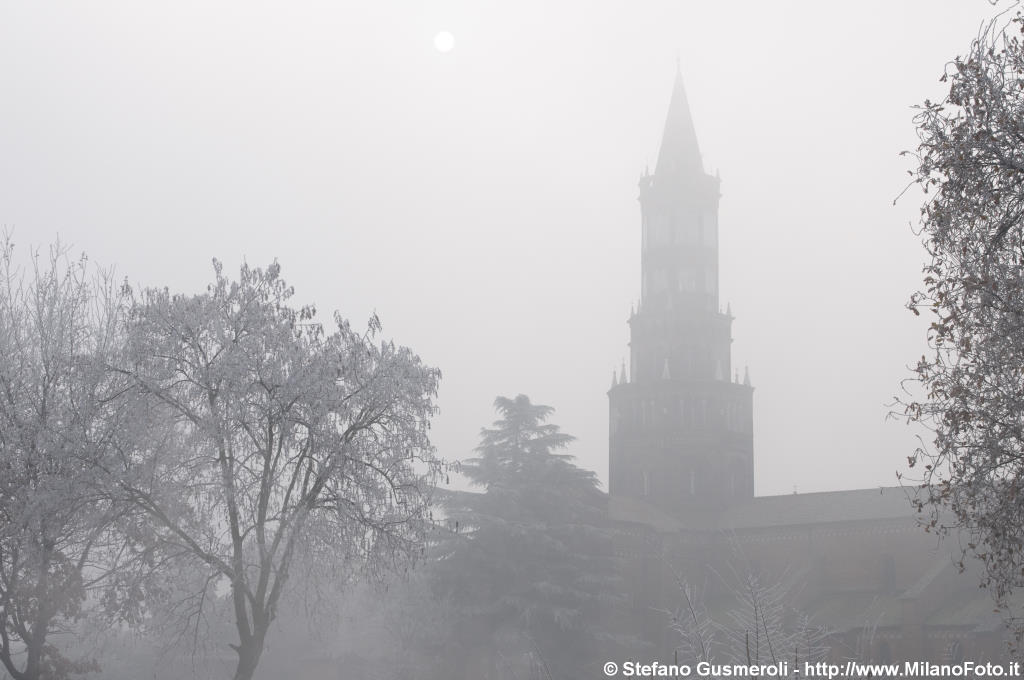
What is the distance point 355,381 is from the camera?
21.6 metres

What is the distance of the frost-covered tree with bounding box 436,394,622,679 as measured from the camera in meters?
40.3

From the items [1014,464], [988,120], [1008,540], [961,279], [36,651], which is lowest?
[36,651]

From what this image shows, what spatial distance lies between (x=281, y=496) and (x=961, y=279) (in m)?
13.2

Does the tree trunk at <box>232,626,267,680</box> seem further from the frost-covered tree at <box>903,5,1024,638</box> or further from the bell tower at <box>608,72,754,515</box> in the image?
the bell tower at <box>608,72,754,515</box>

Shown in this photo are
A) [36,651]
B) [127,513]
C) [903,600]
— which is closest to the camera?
[127,513]

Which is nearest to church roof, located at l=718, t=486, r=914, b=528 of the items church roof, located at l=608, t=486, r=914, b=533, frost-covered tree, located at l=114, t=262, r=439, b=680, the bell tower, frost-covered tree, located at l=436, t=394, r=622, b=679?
church roof, located at l=608, t=486, r=914, b=533

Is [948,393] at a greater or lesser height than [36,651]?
greater

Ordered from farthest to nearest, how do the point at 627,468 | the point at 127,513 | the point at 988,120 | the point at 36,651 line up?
the point at 627,468
the point at 36,651
the point at 127,513
the point at 988,120

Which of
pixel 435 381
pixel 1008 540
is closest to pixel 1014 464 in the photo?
pixel 1008 540

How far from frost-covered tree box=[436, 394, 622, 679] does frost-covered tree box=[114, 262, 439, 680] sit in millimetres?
17740

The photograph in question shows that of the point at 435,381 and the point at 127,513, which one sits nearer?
the point at 127,513

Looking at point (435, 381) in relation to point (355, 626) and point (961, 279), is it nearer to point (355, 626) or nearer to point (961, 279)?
point (961, 279)

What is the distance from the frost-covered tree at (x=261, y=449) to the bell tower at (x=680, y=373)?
3787cm

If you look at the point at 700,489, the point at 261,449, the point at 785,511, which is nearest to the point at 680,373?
the point at 700,489
